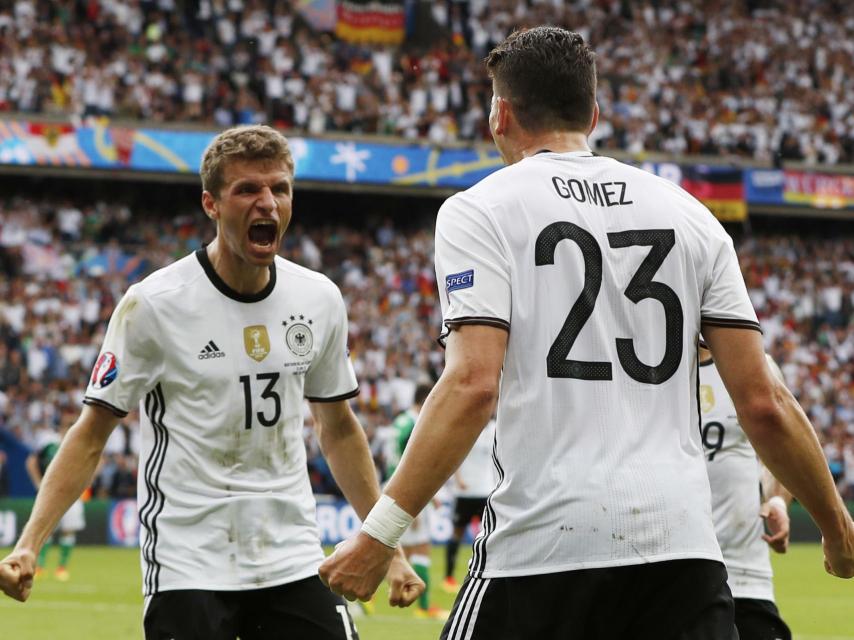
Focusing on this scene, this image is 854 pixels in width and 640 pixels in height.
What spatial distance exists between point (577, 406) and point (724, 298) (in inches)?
20.6

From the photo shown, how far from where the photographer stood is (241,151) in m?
5.31

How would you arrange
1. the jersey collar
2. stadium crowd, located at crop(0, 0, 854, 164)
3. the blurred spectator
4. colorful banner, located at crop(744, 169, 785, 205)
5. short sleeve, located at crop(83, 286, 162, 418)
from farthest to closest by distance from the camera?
colorful banner, located at crop(744, 169, 785, 205), stadium crowd, located at crop(0, 0, 854, 164), the blurred spectator, the jersey collar, short sleeve, located at crop(83, 286, 162, 418)

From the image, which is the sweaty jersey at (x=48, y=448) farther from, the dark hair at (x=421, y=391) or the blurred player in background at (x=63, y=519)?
the dark hair at (x=421, y=391)

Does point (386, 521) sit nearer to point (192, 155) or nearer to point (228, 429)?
point (228, 429)

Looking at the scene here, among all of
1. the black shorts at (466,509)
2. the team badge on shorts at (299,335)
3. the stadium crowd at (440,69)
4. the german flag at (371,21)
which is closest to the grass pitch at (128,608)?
the black shorts at (466,509)

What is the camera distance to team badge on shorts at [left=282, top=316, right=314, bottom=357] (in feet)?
17.7

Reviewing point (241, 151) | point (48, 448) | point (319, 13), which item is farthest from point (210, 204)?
point (319, 13)

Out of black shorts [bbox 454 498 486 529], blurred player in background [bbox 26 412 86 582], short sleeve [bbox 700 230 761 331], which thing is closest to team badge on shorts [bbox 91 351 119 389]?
short sleeve [bbox 700 230 761 331]

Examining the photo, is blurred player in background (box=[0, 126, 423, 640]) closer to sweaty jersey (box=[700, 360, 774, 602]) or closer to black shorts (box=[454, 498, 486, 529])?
sweaty jersey (box=[700, 360, 774, 602])

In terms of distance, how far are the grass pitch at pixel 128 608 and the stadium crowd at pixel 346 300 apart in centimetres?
447

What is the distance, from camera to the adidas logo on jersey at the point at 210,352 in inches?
207

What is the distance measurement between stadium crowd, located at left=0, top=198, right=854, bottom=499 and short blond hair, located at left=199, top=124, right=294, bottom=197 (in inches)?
745

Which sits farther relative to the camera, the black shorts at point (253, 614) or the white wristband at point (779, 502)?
the white wristband at point (779, 502)

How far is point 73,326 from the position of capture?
26750mm
